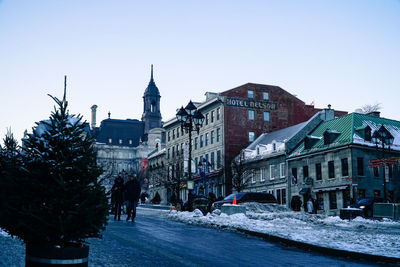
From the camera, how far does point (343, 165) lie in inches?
1715

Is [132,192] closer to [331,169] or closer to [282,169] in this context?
[331,169]

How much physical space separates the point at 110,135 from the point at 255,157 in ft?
270

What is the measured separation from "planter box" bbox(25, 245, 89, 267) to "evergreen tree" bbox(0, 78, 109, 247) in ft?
0.46

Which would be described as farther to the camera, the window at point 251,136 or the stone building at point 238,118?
the window at point 251,136

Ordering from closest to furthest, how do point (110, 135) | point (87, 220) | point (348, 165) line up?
point (87, 220) < point (348, 165) < point (110, 135)

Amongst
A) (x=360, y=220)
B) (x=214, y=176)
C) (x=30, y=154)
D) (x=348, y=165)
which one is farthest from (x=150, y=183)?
(x=30, y=154)

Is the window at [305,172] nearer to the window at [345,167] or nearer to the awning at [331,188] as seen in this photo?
the awning at [331,188]

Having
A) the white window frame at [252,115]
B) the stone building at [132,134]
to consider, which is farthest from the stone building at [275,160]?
the stone building at [132,134]

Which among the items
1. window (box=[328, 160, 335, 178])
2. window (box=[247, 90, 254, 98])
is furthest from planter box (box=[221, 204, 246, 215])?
window (box=[247, 90, 254, 98])

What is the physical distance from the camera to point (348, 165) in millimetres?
42750

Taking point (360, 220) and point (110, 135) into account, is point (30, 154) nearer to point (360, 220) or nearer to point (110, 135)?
point (360, 220)

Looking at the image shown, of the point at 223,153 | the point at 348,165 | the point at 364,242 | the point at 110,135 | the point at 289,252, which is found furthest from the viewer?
the point at 110,135

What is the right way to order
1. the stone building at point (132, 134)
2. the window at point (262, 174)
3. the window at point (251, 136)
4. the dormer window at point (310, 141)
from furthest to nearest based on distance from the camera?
the stone building at point (132, 134), the window at point (251, 136), the window at point (262, 174), the dormer window at point (310, 141)

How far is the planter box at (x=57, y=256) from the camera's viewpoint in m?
5.68
